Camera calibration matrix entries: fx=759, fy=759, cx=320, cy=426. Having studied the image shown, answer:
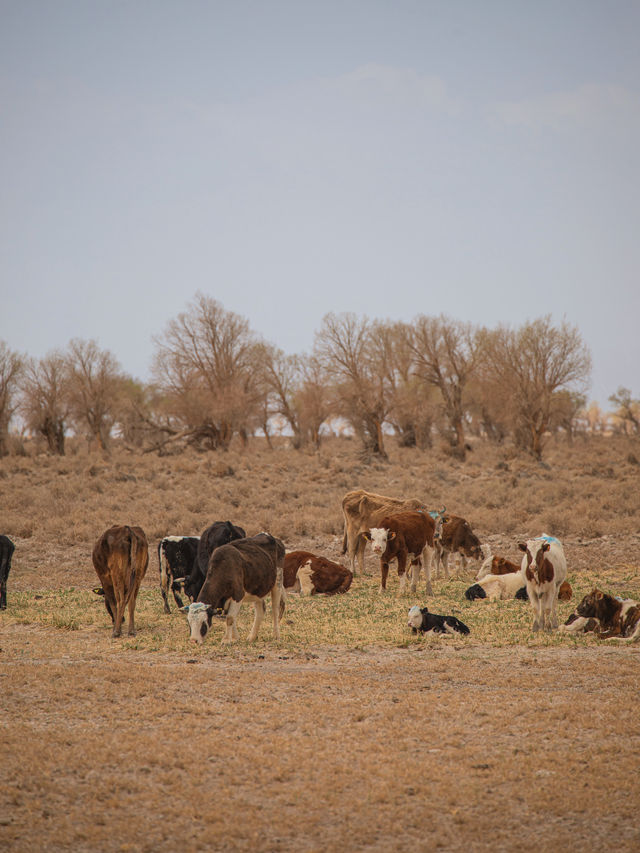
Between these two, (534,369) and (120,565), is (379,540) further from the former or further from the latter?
(534,369)

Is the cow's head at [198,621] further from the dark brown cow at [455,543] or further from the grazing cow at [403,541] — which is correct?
the dark brown cow at [455,543]

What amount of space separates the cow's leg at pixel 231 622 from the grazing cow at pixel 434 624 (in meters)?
2.82

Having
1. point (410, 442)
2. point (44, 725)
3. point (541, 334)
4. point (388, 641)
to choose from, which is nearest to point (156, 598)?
point (388, 641)

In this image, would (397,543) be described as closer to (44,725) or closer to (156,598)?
(156,598)

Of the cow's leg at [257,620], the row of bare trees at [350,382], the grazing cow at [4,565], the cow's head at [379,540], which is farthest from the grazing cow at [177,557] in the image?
the row of bare trees at [350,382]

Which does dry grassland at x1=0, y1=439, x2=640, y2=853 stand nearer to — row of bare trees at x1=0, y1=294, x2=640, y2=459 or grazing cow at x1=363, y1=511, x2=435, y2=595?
grazing cow at x1=363, y1=511, x2=435, y2=595

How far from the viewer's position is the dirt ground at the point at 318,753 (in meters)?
5.41

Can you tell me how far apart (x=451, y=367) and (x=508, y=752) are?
44062mm

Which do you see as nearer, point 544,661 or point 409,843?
point 409,843

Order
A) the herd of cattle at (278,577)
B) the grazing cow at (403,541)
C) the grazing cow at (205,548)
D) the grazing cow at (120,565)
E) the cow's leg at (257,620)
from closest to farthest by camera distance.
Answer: the herd of cattle at (278,577) → the cow's leg at (257,620) → the grazing cow at (120,565) → the grazing cow at (205,548) → the grazing cow at (403,541)

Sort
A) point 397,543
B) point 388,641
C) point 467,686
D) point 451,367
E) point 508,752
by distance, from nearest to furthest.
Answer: point 508,752 → point 467,686 → point 388,641 → point 397,543 → point 451,367

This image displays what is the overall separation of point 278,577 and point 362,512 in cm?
809

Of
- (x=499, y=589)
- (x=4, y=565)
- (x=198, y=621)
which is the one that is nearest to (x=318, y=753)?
(x=198, y=621)

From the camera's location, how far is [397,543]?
16.1 metres
